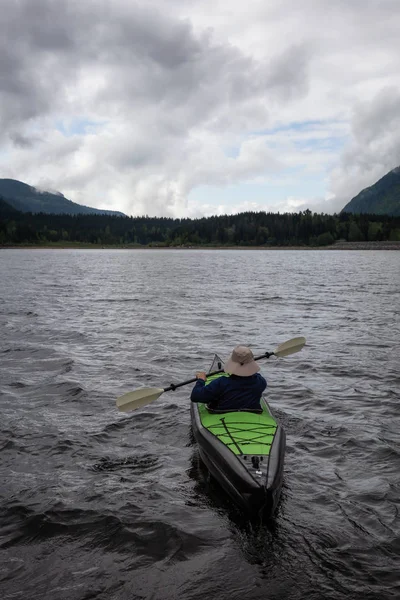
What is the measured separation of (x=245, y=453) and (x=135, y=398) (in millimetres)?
3379

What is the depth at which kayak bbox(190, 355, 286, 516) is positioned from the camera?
22.2 feet

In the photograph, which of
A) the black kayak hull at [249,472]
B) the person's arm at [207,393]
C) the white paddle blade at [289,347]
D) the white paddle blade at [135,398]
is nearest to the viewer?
the black kayak hull at [249,472]

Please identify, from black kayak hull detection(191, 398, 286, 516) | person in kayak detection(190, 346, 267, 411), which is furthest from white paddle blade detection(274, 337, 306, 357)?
black kayak hull detection(191, 398, 286, 516)

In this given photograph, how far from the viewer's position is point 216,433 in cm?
820

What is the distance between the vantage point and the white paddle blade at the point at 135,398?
993 centimetres

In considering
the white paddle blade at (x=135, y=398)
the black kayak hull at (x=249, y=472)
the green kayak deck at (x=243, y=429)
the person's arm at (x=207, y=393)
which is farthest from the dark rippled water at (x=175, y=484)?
the person's arm at (x=207, y=393)

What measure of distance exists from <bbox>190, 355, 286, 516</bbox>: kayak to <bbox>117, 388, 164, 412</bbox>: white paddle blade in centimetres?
127

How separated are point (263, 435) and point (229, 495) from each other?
114 centimetres

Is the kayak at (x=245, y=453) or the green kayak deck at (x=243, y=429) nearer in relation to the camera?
the kayak at (x=245, y=453)

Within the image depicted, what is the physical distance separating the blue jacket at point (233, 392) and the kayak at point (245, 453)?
0.16 meters

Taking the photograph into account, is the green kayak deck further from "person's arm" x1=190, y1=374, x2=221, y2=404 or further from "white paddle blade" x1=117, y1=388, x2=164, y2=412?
"white paddle blade" x1=117, y1=388, x2=164, y2=412

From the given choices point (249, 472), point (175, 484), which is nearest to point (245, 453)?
point (249, 472)

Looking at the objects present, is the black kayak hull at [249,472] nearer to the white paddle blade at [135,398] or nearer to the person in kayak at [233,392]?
the person in kayak at [233,392]

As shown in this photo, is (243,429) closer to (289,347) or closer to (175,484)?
(175,484)
